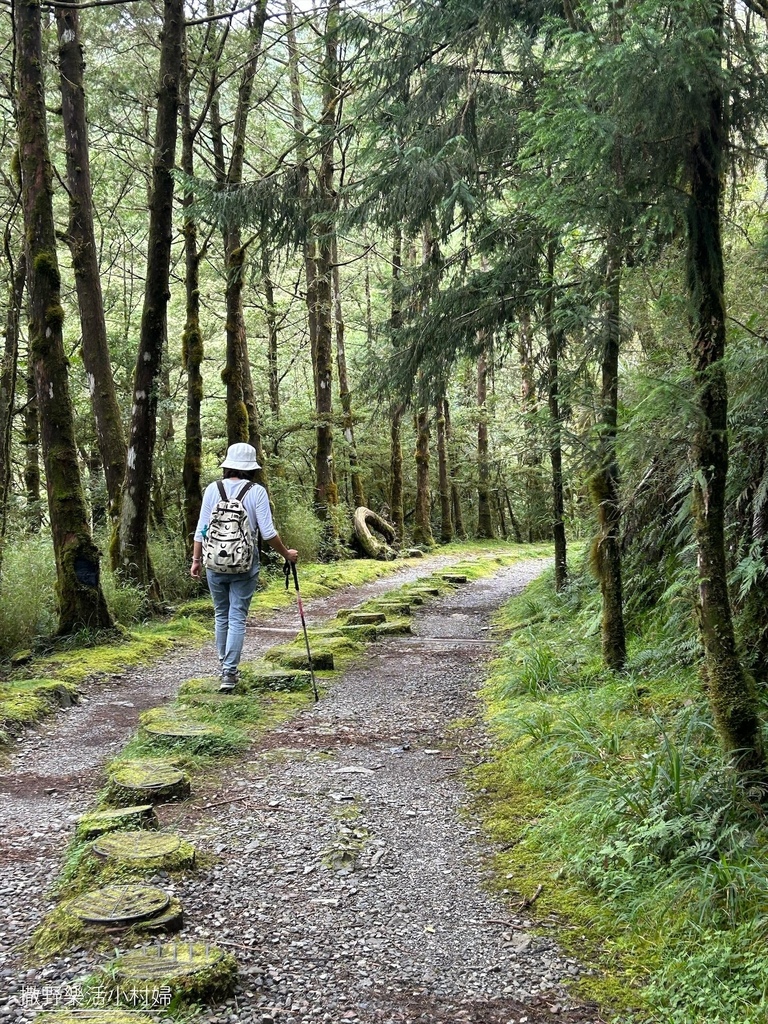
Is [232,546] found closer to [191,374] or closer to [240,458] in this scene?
[240,458]

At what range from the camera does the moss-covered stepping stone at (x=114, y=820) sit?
11.9ft

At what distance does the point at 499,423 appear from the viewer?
2511 centimetres

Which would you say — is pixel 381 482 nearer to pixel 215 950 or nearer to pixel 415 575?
pixel 415 575

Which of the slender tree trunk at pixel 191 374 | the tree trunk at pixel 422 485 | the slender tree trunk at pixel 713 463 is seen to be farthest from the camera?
the tree trunk at pixel 422 485

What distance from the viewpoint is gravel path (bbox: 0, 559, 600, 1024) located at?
8.57 ft

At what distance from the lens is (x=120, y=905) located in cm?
291

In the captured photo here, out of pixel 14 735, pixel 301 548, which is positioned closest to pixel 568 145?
pixel 14 735

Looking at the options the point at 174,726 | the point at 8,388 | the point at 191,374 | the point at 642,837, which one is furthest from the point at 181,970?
the point at 8,388

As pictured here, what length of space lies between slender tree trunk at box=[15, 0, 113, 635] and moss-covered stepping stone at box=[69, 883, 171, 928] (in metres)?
5.83

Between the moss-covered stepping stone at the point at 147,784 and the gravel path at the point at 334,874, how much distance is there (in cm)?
12

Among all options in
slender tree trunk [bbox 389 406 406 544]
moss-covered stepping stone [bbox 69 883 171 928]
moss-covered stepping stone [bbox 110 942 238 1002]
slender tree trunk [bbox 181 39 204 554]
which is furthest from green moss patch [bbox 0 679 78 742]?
slender tree trunk [bbox 389 406 406 544]

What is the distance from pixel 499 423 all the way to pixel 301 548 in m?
11.4

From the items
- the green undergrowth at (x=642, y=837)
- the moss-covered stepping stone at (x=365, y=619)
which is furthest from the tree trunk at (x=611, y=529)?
the moss-covered stepping stone at (x=365, y=619)

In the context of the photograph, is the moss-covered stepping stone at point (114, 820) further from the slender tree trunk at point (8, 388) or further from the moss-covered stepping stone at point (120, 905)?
the slender tree trunk at point (8, 388)
